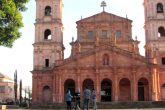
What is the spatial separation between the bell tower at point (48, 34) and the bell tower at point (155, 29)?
49.6ft

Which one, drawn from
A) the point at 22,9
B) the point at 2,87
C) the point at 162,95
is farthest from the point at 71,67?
the point at 2,87

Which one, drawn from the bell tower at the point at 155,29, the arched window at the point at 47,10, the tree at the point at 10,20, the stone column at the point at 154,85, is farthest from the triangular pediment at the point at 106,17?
the tree at the point at 10,20

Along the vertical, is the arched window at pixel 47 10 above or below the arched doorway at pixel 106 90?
above

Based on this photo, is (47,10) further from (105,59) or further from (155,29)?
(155,29)

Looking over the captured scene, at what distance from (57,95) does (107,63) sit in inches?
377

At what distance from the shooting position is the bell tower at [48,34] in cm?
6550

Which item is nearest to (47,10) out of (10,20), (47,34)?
(47,34)

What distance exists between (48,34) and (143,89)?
19.3 metres

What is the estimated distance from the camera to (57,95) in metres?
60.7

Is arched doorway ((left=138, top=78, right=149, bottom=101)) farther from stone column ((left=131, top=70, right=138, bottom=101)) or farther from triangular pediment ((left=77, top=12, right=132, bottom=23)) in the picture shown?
triangular pediment ((left=77, top=12, right=132, bottom=23))

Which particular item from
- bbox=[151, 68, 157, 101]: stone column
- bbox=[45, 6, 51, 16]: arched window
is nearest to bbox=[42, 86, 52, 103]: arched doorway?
bbox=[45, 6, 51, 16]: arched window

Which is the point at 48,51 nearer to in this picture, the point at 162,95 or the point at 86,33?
the point at 86,33

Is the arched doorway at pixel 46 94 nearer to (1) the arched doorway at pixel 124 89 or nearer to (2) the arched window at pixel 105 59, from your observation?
(2) the arched window at pixel 105 59

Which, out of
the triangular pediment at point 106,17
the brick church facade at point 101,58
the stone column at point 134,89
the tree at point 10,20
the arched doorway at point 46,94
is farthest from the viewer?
the triangular pediment at point 106,17
